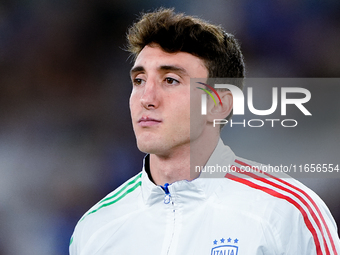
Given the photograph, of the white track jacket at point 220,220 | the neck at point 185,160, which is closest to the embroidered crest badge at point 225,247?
the white track jacket at point 220,220

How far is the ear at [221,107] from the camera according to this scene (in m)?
1.58

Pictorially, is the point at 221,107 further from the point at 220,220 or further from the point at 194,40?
the point at 220,220

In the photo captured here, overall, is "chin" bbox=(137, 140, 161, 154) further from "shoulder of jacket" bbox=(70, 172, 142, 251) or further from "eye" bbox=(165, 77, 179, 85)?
"shoulder of jacket" bbox=(70, 172, 142, 251)

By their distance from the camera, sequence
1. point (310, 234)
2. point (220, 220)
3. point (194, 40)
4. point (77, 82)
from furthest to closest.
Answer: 1. point (77, 82)
2. point (194, 40)
3. point (220, 220)
4. point (310, 234)

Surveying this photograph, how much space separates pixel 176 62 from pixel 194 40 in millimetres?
136

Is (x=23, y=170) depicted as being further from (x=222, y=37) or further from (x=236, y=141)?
(x=222, y=37)

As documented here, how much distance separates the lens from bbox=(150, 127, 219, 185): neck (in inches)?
60.3

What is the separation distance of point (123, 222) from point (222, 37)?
916 millimetres

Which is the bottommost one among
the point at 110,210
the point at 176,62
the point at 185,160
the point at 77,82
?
the point at 110,210

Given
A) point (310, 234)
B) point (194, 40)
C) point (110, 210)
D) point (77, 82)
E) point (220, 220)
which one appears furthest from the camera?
point (77, 82)

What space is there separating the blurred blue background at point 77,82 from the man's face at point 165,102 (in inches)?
63.5

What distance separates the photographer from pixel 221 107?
5.36 feet

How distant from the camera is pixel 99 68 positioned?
3.25 meters

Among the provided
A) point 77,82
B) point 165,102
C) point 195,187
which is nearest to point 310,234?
point 195,187
